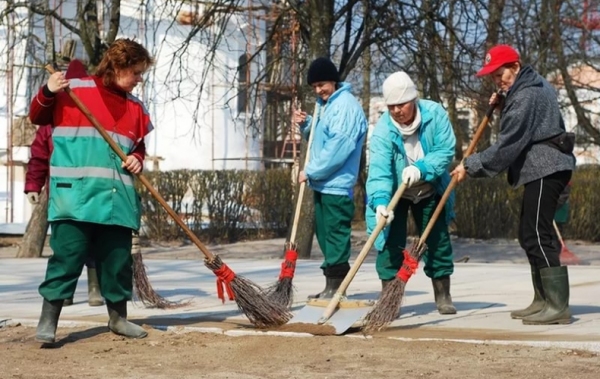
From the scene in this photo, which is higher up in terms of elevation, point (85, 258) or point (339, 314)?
point (85, 258)

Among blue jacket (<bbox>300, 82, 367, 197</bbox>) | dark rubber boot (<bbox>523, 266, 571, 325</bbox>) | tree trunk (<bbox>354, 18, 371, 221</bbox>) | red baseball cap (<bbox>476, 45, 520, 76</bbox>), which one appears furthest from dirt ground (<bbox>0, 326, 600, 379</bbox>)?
tree trunk (<bbox>354, 18, 371, 221</bbox>)

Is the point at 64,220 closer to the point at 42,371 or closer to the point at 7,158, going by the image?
the point at 42,371

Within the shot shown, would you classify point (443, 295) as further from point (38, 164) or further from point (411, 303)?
point (38, 164)

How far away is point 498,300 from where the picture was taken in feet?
27.7

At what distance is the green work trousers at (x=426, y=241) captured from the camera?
7.29m

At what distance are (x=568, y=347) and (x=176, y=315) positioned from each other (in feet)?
9.13

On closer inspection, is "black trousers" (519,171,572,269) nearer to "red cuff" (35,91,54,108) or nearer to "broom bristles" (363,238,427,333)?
"broom bristles" (363,238,427,333)

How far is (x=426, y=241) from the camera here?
7316 mm

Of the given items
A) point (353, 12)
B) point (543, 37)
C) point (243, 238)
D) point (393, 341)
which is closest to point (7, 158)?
point (243, 238)

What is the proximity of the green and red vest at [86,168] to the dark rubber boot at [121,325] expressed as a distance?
0.50m

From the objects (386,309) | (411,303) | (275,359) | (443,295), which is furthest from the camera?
(411,303)

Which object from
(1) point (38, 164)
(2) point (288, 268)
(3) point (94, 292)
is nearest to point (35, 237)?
(3) point (94, 292)

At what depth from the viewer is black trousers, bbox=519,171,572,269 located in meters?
6.84

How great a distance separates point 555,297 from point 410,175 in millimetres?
1133
